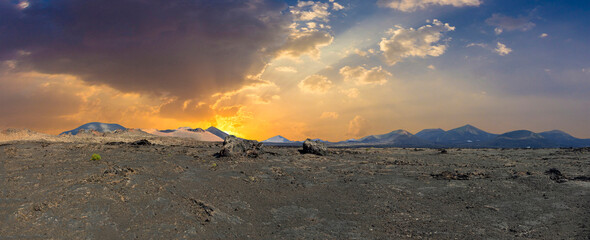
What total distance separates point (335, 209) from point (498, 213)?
812 cm

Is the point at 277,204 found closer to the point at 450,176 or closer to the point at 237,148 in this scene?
the point at 450,176

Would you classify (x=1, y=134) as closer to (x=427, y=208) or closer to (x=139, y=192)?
(x=139, y=192)

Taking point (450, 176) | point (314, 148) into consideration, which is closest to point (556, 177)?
point (450, 176)

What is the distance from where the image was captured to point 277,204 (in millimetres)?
16859

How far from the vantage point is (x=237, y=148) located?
3431 centimetres

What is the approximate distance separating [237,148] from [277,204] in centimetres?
1843

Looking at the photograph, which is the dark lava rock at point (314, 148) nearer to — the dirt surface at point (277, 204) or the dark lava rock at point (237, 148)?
the dark lava rock at point (237, 148)

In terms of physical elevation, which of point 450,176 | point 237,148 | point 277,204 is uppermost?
point 237,148

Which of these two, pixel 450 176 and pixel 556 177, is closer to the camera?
pixel 556 177

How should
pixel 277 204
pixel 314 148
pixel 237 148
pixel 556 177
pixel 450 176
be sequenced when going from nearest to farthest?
1. pixel 277 204
2. pixel 556 177
3. pixel 450 176
4. pixel 237 148
5. pixel 314 148

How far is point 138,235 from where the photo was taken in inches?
470

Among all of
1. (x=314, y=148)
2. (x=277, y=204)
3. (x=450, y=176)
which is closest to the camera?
(x=277, y=204)

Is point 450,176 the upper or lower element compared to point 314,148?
lower

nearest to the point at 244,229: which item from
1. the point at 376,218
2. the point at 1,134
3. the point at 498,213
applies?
the point at 376,218
